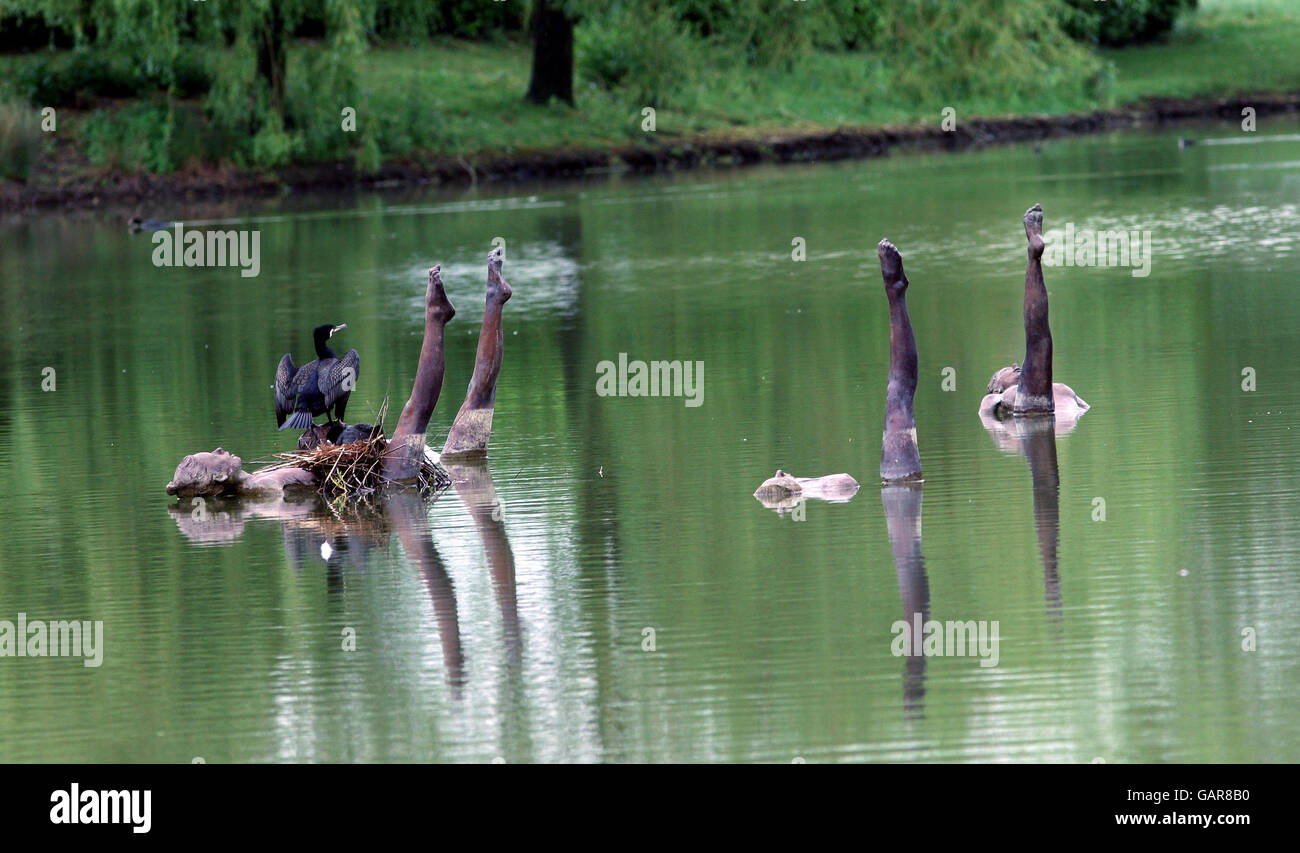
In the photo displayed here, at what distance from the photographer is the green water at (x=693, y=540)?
9.48 metres

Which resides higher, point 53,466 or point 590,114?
point 590,114

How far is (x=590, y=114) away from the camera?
165ft

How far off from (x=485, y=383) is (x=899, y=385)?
3.93 m

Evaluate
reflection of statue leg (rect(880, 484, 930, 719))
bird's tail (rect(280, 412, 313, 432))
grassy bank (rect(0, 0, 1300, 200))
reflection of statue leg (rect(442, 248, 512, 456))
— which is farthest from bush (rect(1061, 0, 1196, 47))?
reflection of statue leg (rect(880, 484, 930, 719))

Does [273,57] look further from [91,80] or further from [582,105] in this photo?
[582,105]

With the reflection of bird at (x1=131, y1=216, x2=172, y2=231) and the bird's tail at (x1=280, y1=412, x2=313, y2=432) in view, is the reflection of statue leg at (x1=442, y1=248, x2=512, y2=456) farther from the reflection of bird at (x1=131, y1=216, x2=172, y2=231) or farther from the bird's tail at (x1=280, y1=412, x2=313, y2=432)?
Result: the reflection of bird at (x1=131, y1=216, x2=172, y2=231)

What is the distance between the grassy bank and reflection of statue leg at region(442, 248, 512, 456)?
27.9 m

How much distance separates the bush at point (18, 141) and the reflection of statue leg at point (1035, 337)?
106ft

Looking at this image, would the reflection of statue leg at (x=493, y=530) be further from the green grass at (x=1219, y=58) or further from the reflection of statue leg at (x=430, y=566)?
the green grass at (x=1219, y=58)

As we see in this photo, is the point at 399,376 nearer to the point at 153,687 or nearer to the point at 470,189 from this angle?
the point at 153,687

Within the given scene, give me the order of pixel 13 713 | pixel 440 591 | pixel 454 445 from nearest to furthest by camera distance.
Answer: pixel 13 713
pixel 440 591
pixel 454 445

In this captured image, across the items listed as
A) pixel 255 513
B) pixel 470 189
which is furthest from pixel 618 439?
pixel 470 189

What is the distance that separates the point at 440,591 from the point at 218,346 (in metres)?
13.3

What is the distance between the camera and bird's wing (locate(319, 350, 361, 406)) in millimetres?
15234
